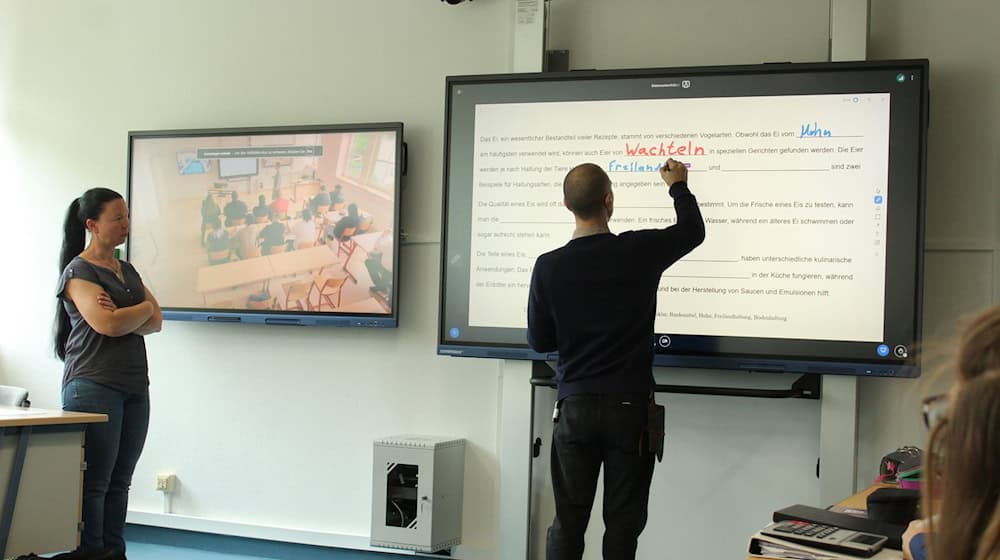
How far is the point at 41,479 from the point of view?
3.28m

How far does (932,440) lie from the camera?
75 centimetres

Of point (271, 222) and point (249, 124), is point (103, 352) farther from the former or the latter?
point (249, 124)

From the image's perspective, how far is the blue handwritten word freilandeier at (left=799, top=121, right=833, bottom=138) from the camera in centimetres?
361

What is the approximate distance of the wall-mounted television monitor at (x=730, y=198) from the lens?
3527 mm

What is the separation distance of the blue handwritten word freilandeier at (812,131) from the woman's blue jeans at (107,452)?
2.68 metres

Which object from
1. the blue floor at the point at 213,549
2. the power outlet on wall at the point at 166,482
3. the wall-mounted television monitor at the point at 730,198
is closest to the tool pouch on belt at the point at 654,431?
the wall-mounted television monitor at the point at 730,198

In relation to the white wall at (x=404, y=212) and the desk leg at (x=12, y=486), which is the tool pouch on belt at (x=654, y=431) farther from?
the desk leg at (x=12, y=486)

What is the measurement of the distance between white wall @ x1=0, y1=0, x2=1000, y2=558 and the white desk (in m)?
1.28

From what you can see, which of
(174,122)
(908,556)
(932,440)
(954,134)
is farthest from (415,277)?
(932,440)

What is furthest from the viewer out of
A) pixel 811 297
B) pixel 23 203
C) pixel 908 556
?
pixel 23 203

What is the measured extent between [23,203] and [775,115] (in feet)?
12.8

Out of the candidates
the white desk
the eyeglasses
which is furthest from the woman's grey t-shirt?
the eyeglasses

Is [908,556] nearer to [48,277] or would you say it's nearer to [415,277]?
Result: [415,277]

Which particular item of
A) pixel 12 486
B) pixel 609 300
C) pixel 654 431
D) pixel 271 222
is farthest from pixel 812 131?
pixel 12 486
